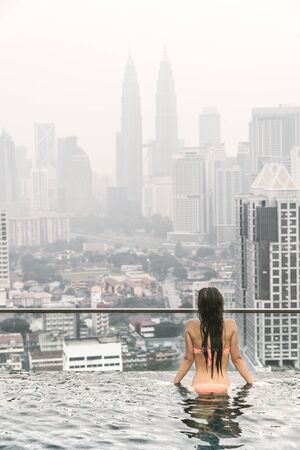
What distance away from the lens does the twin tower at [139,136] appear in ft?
88.2

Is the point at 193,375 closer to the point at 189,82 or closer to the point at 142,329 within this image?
the point at 142,329

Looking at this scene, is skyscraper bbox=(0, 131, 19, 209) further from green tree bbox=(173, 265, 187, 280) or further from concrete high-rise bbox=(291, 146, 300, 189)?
concrete high-rise bbox=(291, 146, 300, 189)

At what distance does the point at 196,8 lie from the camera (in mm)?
31875

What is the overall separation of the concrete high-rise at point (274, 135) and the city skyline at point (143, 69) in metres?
0.50

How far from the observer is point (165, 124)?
3102 centimetres

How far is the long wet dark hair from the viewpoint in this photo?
344 cm

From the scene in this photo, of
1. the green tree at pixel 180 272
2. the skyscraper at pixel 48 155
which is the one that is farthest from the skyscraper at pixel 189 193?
the skyscraper at pixel 48 155

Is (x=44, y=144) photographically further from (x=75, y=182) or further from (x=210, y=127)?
(x=210, y=127)

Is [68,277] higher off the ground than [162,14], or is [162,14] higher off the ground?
[162,14]

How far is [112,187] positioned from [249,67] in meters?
9.13

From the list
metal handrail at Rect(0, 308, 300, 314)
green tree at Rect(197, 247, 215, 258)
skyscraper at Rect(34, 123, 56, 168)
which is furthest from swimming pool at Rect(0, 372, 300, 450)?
skyscraper at Rect(34, 123, 56, 168)

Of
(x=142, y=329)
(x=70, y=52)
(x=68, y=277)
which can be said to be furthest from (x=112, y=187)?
(x=142, y=329)

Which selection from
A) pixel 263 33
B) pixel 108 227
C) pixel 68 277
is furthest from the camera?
pixel 263 33

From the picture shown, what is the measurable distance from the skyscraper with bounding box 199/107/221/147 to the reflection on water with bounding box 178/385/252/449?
84.6ft
